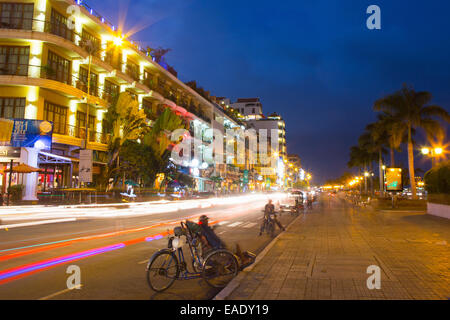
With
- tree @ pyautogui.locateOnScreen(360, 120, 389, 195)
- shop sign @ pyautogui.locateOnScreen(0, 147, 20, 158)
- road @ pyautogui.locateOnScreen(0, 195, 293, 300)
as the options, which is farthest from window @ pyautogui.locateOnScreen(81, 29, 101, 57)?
tree @ pyautogui.locateOnScreen(360, 120, 389, 195)

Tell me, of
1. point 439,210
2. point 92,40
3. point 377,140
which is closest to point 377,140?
point 377,140

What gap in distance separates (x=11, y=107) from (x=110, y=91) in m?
10.4

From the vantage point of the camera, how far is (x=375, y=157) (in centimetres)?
6856

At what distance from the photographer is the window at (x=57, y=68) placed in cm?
2702

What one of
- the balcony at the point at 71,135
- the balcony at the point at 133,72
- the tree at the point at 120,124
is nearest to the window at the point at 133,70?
the balcony at the point at 133,72

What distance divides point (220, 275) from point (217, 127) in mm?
63631

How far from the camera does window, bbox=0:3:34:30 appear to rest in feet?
87.5

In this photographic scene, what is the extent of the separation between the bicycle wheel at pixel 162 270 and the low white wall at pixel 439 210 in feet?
69.6

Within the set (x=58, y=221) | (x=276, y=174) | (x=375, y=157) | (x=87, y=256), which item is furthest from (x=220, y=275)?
(x=276, y=174)

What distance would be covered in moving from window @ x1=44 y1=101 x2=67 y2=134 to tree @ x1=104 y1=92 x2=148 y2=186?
397 centimetres

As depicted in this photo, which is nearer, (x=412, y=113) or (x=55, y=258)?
(x=55, y=258)

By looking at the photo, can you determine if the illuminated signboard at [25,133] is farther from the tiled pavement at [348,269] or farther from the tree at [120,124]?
the tiled pavement at [348,269]

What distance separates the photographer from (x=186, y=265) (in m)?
6.37

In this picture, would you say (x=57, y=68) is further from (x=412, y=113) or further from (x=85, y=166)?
(x=412, y=113)
